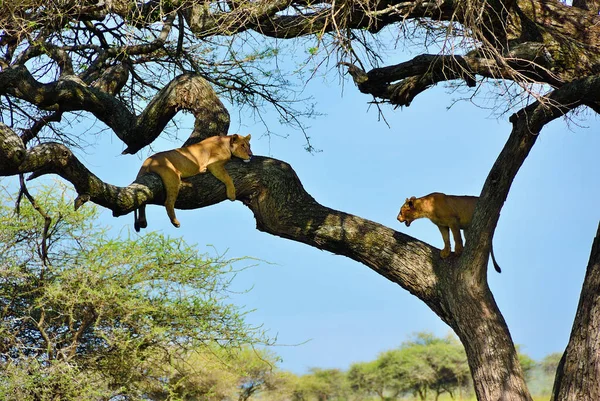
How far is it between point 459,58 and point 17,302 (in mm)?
6952

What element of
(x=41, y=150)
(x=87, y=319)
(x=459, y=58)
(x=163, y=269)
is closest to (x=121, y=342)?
(x=87, y=319)

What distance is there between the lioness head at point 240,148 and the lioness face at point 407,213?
2.14 meters

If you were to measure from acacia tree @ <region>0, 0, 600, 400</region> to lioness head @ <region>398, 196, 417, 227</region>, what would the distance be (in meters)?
1.39

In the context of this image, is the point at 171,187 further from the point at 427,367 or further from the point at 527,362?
the point at 527,362

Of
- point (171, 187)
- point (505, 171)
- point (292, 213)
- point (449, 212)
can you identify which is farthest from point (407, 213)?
point (171, 187)

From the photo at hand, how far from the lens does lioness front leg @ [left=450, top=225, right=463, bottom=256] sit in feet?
24.8

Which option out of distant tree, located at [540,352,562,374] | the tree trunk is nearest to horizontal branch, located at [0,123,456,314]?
the tree trunk

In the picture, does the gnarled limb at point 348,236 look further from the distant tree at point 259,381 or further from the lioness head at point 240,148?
the distant tree at point 259,381

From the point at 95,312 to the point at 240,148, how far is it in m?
3.28

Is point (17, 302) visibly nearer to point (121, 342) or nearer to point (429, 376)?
point (121, 342)

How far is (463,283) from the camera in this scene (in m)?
7.10

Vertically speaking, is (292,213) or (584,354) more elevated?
(292,213)

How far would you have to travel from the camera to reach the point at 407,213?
9.09 meters

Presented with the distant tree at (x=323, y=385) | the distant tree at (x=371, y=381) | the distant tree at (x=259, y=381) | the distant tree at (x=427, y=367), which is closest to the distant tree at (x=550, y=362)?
the distant tree at (x=427, y=367)
